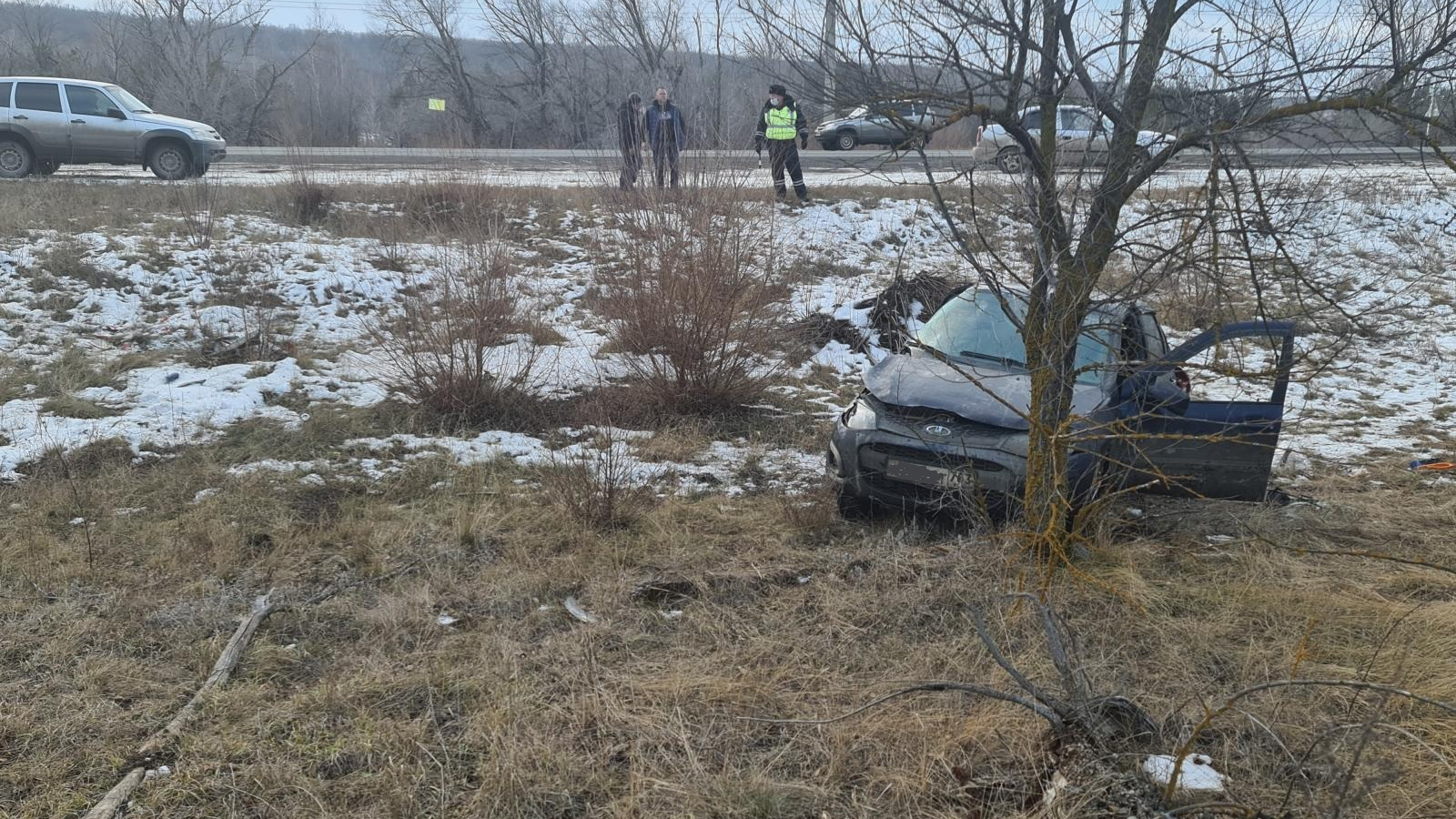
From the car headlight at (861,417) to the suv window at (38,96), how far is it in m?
15.4

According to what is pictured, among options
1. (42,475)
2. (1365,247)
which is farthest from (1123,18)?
(1365,247)

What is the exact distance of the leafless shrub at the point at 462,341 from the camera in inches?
292

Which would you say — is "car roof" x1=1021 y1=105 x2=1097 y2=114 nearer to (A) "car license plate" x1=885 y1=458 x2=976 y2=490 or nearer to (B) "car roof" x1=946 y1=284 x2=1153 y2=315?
(B) "car roof" x1=946 y1=284 x2=1153 y2=315

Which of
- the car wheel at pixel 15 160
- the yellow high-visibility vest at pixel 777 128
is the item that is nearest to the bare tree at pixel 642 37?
the yellow high-visibility vest at pixel 777 128

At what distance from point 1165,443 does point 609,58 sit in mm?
16585

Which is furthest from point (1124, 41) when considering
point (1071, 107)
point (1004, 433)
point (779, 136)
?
point (779, 136)

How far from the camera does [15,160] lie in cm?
1495

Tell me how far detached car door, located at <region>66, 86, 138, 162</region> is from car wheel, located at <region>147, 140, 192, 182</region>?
12.1 inches

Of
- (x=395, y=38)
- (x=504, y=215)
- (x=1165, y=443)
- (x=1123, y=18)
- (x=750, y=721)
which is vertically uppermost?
(x=395, y=38)

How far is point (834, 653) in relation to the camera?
4008 millimetres

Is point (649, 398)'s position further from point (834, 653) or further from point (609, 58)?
point (609, 58)

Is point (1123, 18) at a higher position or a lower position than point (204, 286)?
higher

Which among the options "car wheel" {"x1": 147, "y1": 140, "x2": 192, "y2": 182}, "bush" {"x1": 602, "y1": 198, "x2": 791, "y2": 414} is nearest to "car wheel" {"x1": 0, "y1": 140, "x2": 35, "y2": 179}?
"car wheel" {"x1": 147, "y1": 140, "x2": 192, "y2": 182}

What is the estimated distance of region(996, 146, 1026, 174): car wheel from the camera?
412cm
